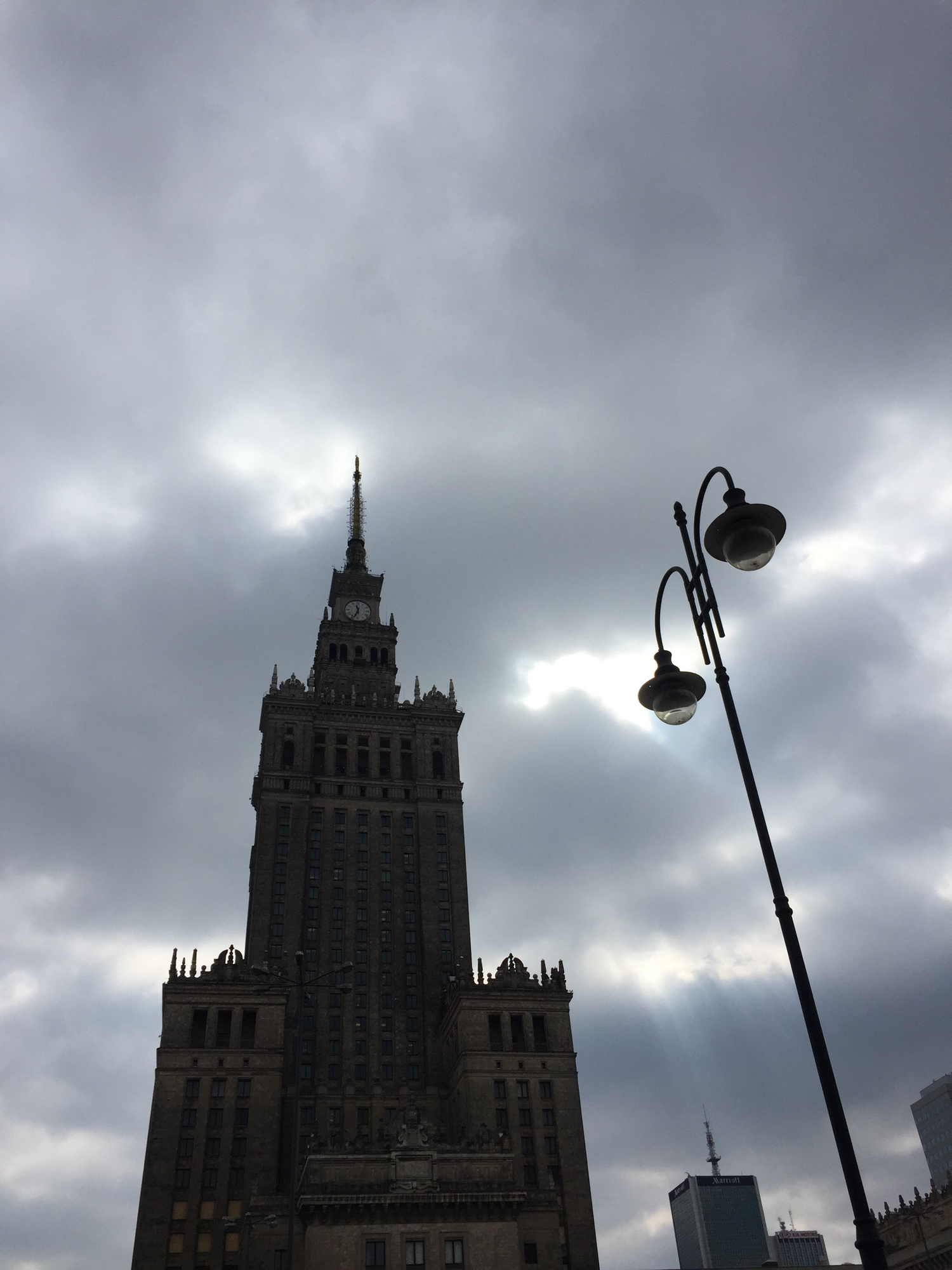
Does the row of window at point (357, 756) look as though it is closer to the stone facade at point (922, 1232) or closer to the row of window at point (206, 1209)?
the row of window at point (206, 1209)

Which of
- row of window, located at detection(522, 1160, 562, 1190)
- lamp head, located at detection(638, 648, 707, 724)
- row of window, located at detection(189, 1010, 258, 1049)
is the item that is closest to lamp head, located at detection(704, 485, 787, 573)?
lamp head, located at detection(638, 648, 707, 724)

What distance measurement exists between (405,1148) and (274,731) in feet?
214

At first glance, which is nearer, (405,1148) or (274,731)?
(405,1148)

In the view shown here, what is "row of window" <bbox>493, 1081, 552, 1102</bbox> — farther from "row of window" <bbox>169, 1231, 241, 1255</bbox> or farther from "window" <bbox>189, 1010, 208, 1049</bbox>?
"window" <bbox>189, 1010, 208, 1049</bbox>

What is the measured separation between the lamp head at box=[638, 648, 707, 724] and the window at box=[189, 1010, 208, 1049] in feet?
316

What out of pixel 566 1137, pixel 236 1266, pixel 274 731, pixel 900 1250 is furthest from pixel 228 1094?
pixel 900 1250

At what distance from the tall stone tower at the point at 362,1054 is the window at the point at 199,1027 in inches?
9.7

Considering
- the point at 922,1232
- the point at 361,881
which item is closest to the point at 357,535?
the point at 361,881

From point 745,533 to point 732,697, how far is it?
10.3 feet

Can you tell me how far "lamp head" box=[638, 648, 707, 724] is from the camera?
20391 millimetres

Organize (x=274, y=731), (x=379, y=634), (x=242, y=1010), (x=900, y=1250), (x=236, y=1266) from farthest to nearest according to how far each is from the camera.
Answer: (x=379, y=634) → (x=274, y=731) → (x=242, y=1010) → (x=900, y=1250) → (x=236, y=1266)

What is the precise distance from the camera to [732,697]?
18812 millimetres

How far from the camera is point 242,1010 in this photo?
345ft

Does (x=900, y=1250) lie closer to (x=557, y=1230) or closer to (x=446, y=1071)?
(x=557, y=1230)
